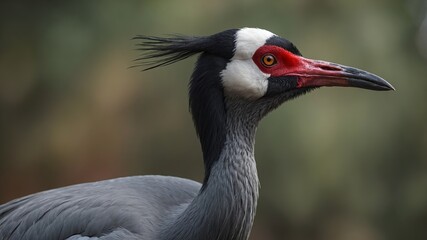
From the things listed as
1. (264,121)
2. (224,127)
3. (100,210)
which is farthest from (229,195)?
(264,121)

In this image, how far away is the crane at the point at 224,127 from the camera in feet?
14.0

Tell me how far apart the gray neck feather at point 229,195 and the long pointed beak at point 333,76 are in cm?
31

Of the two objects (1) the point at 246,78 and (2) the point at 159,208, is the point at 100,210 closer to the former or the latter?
(2) the point at 159,208

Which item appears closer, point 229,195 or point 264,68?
point 229,195

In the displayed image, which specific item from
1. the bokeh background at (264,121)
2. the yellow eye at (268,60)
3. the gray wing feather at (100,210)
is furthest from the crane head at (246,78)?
the bokeh background at (264,121)

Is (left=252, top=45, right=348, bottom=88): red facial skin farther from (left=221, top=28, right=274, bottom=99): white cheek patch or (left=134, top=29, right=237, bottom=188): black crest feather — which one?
(left=134, top=29, right=237, bottom=188): black crest feather

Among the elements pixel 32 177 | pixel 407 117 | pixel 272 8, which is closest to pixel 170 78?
pixel 272 8

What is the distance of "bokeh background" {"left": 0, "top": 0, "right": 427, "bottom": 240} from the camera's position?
29.4ft

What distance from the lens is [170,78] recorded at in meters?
8.95

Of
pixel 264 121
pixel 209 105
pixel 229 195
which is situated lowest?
pixel 264 121

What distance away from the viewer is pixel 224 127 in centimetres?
429

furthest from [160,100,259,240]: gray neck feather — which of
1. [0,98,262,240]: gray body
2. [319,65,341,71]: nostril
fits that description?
[319,65,341,71]: nostril

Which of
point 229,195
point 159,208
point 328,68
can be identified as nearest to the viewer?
point 229,195

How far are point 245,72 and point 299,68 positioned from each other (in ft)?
0.91
